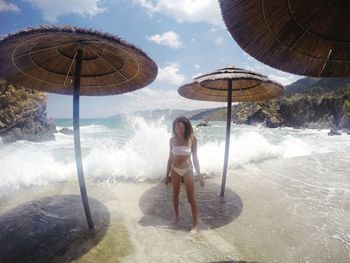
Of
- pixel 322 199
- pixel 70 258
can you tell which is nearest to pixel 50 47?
pixel 70 258

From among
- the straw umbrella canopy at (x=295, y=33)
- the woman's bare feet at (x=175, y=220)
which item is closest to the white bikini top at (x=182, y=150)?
the woman's bare feet at (x=175, y=220)

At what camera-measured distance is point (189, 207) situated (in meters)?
5.29

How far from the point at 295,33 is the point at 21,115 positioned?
24.0 metres

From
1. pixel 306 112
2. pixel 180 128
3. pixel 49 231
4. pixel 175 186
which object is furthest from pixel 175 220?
pixel 306 112

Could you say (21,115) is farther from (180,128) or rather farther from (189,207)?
(180,128)

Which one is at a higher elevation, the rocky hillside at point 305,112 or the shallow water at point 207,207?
the rocky hillside at point 305,112

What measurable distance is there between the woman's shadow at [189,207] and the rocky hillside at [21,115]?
1874cm

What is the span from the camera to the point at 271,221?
4.61 meters

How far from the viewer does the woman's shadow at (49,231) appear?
3.65m

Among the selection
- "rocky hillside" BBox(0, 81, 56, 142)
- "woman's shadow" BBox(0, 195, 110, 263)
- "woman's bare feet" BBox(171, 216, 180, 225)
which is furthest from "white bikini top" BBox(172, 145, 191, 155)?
"rocky hillside" BBox(0, 81, 56, 142)

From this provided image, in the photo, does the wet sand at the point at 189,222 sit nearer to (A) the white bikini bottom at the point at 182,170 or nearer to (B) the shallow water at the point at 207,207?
→ (B) the shallow water at the point at 207,207

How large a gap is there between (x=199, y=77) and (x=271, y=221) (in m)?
3.08

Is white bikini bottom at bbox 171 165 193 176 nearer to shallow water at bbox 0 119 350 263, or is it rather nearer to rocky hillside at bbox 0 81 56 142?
shallow water at bbox 0 119 350 263

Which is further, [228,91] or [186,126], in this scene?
[228,91]
